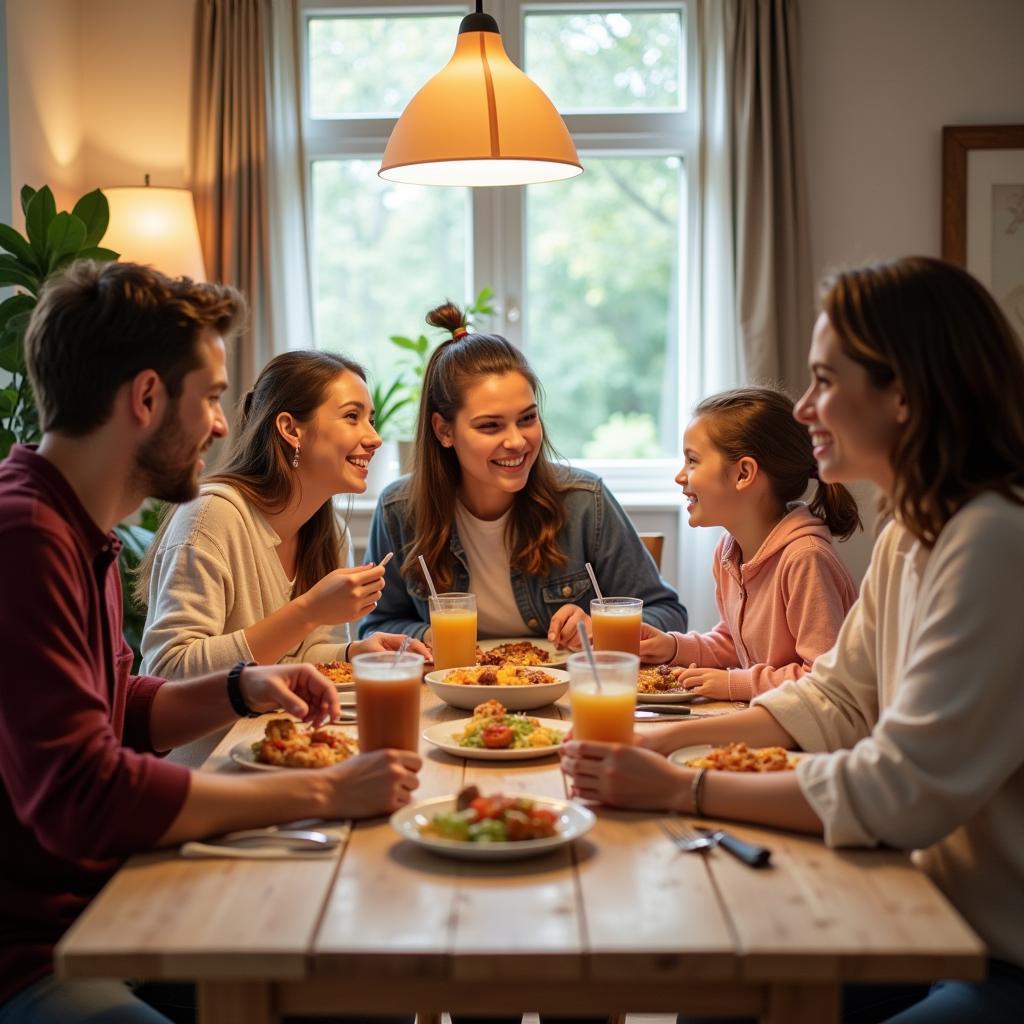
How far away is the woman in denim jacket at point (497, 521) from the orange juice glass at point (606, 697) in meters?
1.09

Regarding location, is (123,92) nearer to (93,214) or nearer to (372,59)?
(372,59)

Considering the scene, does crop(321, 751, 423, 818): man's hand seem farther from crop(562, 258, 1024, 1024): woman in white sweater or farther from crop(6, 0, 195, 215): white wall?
crop(6, 0, 195, 215): white wall

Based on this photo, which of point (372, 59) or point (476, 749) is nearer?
point (476, 749)

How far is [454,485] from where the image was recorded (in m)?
2.94

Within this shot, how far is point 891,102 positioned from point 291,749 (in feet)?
12.7

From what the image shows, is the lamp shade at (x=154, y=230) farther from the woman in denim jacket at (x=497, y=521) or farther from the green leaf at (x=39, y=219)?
the woman in denim jacket at (x=497, y=521)

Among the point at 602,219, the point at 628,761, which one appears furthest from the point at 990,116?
the point at 628,761

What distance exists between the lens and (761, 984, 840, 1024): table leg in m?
1.17

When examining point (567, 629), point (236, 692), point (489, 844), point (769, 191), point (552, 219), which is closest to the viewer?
point (489, 844)

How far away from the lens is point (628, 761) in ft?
4.89

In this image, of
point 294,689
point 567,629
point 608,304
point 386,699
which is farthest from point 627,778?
point 608,304

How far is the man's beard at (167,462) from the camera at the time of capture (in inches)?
63.6

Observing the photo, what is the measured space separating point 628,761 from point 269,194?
3.60m

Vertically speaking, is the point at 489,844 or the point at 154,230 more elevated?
the point at 154,230
